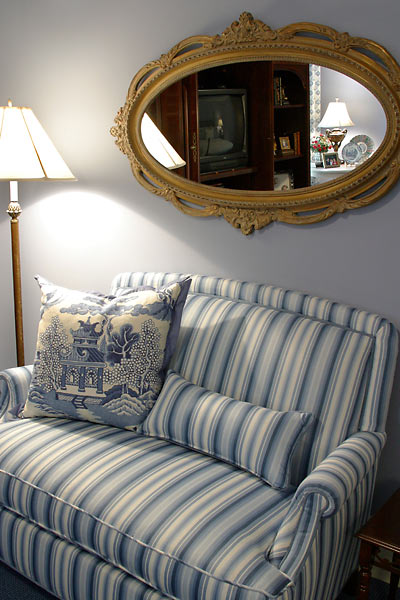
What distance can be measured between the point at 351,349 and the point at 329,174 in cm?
57

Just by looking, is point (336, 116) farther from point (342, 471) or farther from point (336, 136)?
point (342, 471)

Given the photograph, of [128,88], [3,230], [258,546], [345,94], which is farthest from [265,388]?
[3,230]

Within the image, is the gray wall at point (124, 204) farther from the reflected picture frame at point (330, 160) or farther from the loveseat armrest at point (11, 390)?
the loveseat armrest at point (11, 390)

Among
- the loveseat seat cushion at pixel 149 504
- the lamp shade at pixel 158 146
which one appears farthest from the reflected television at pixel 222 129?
the loveseat seat cushion at pixel 149 504

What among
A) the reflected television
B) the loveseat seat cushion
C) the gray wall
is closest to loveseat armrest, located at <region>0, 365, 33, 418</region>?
the loveseat seat cushion

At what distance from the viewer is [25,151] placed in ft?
8.28

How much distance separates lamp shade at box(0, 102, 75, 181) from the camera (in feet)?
8.17

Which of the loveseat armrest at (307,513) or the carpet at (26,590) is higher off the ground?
the loveseat armrest at (307,513)

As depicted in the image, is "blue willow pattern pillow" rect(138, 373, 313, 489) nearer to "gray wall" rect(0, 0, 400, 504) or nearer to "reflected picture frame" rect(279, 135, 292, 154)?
"gray wall" rect(0, 0, 400, 504)

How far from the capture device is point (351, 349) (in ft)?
6.23

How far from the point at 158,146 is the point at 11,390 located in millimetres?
1051

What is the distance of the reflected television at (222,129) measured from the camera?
2.24 m

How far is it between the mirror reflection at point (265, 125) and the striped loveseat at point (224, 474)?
42 centimetres

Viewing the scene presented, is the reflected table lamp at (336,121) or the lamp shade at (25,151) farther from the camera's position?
the lamp shade at (25,151)
